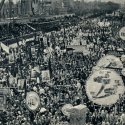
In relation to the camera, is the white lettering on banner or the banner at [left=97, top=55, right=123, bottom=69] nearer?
the banner at [left=97, top=55, right=123, bottom=69]

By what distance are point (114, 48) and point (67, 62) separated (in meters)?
0.69

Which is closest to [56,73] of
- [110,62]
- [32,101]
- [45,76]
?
[45,76]

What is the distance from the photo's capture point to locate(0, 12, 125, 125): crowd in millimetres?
4453

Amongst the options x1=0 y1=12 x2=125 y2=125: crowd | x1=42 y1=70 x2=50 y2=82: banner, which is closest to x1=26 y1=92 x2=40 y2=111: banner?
x1=0 y1=12 x2=125 y2=125: crowd

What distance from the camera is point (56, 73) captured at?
5.10m

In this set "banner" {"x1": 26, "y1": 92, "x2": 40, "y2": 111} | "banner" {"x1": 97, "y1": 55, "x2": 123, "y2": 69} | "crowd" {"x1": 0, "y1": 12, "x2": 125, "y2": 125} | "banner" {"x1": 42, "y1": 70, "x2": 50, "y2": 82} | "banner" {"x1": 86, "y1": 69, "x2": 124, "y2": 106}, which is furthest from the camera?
"banner" {"x1": 42, "y1": 70, "x2": 50, "y2": 82}

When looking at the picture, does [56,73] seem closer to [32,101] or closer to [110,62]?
[32,101]

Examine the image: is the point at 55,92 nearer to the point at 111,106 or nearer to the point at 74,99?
the point at 74,99

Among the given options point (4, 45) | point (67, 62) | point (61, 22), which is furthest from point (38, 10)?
point (67, 62)

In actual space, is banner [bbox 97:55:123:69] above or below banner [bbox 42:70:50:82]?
above

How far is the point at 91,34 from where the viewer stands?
5.42m

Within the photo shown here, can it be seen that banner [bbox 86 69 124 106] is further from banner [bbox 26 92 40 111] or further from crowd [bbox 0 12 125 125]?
banner [bbox 26 92 40 111]

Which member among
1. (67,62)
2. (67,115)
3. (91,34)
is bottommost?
(67,115)

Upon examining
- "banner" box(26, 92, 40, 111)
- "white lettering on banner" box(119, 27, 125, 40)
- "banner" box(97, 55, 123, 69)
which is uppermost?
"white lettering on banner" box(119, 27, 125, 40)
